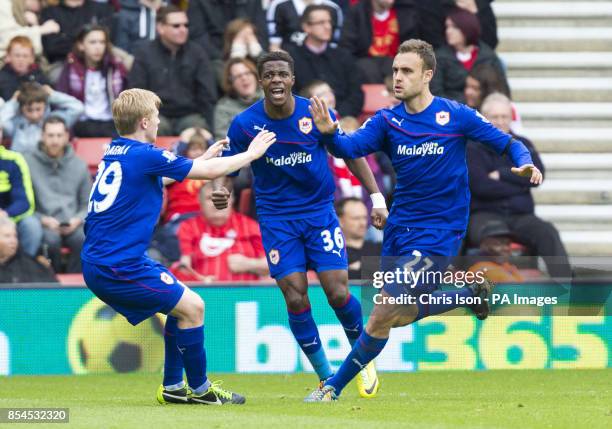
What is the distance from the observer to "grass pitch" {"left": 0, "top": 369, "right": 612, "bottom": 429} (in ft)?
25.9

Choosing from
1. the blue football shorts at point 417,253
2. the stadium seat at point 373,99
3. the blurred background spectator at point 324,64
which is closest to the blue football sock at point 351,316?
the blue football shorts at point 417,253

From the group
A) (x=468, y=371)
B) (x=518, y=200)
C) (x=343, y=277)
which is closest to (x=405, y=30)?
(x=518, y=200)

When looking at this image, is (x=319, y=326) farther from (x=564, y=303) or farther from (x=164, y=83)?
(x=164, y=83)

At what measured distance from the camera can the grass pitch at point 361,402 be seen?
7.90 meters

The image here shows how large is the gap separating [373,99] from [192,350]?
7.17 metres

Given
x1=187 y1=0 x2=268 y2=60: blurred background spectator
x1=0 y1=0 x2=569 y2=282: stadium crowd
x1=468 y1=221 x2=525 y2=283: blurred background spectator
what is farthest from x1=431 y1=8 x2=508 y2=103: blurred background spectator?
x1=468 y1=221 x2=525 y2=283: blurred background spectator

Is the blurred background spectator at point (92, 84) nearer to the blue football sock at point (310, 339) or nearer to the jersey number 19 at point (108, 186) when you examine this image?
the blue football sock at point (310, 339)

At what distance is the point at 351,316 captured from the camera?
10008 millimetres

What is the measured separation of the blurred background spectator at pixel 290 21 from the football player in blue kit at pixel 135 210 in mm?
6793

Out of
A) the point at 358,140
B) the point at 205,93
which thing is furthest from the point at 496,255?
the point at 358,140

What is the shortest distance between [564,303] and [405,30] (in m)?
5.01

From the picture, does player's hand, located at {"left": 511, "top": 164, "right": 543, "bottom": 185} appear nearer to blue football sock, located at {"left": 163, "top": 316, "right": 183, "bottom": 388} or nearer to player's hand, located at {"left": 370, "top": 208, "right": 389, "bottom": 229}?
player's hand, located at {"left": 370, "top": 208, "right": 389, "bottom": 229}

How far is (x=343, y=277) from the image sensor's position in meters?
9.86

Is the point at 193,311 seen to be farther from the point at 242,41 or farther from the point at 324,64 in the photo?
the point at 324,64
